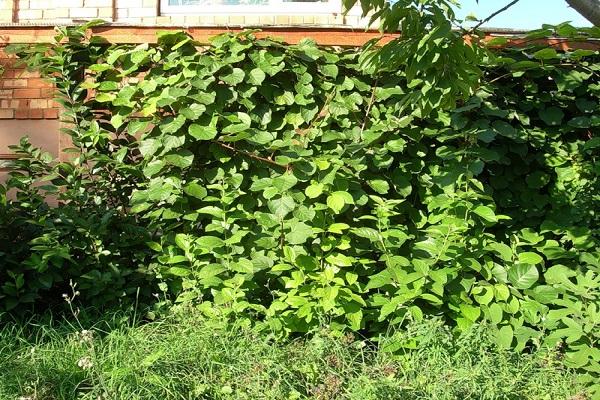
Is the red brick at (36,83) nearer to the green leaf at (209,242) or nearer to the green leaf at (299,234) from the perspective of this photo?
the green leaf at (209,242)

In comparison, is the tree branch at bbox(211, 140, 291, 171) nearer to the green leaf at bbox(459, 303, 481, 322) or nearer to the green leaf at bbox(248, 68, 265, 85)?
the green leaf at bbox(248, 68, 265, 85)

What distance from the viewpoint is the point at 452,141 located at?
446cm

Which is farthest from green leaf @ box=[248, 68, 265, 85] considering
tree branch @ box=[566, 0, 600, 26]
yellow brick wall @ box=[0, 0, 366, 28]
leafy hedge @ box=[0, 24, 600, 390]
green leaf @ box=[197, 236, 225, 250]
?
tree branch @ box=[566, 0, 600, 26]

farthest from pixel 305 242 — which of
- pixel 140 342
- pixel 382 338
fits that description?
pixel 140 342

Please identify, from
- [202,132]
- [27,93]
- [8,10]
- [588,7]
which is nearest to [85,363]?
[202,132]

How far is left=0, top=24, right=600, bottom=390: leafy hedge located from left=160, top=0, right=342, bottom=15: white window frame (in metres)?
1.71

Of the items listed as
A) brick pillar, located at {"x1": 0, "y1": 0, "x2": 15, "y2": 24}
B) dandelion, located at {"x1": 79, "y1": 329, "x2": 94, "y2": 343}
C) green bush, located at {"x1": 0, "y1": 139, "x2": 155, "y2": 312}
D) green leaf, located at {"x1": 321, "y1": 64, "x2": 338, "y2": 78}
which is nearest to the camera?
dandelion, located at {"x1": 79, "y1": 329, "x2": 94, "y2": 343}

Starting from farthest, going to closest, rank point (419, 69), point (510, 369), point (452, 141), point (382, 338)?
point (452, 141) → point (382, 338) → point (510, 369) → point (419, 69)

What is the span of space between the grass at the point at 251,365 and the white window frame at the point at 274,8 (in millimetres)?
3130

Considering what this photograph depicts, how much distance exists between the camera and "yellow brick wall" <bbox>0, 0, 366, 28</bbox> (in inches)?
242

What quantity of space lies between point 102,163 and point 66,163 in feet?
0.75

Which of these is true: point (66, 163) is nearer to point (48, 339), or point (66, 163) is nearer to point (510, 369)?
point (48, 339)

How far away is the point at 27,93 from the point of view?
195 inches

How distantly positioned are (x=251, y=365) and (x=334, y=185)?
3.80 feet
